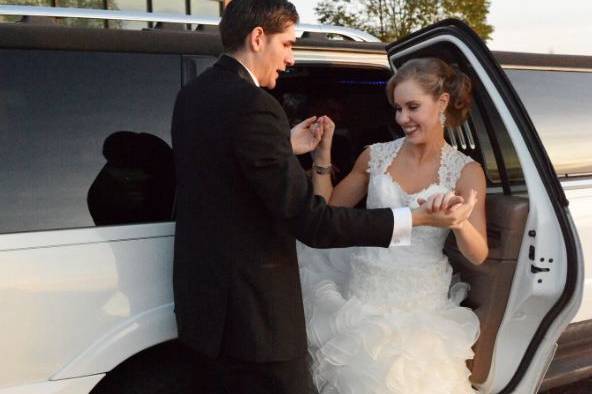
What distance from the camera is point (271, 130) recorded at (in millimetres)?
→ 1877

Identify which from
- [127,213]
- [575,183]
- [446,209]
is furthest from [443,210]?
[575,183]

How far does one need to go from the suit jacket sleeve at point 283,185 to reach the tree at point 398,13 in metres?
14.7

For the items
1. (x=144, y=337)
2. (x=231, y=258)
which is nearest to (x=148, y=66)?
(x=231, y=258)

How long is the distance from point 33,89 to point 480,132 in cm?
198

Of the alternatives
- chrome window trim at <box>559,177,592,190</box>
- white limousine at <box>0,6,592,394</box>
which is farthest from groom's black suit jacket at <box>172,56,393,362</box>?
chrome window trim at <box>559,177,592,190</box>

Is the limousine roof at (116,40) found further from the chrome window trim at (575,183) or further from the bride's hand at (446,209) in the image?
the chrome window trim at (575,183)

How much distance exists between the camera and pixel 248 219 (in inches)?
77.8

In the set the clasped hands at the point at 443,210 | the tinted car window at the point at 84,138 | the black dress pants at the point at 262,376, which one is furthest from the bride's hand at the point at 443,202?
the tinted car window at the point at 84,138

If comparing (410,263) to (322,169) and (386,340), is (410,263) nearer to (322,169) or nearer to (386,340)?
(386,340)

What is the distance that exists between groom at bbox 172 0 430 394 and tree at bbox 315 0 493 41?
1448 centimetres

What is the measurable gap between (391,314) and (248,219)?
85 centimetres

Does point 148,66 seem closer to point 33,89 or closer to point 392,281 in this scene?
point 33,89

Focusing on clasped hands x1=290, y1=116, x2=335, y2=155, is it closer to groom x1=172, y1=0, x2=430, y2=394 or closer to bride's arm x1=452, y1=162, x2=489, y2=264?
groom x1=172, y1=0, x2=430, y2=394

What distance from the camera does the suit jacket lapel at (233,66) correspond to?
6.62 feet
